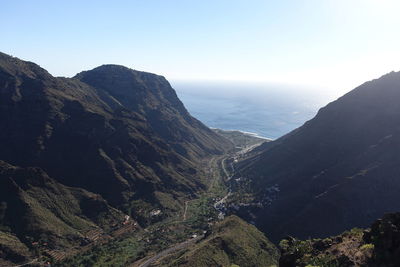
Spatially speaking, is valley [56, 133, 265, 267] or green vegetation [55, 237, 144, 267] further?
valley [56, 133, 265, 267]

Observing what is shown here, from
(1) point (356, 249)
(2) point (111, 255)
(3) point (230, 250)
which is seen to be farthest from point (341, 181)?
(1) point (356, 249)

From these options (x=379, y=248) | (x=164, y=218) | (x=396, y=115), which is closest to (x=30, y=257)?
(x=164, y=218)

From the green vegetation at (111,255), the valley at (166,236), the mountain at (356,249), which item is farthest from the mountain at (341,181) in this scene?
the mountain at (356,249)

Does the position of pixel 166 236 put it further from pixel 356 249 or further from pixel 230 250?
pixel 356 249

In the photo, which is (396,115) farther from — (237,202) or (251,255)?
(251,255)

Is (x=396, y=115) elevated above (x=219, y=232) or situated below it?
above

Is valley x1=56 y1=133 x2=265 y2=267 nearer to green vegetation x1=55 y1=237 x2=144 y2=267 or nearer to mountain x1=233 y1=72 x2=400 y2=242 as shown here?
green vegetation x1=55 y1=237 x2=144 y2=267

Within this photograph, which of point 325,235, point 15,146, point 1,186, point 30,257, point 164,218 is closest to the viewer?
point 30,257

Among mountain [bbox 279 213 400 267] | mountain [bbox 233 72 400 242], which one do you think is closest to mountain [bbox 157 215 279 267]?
mountain [bbox 233 72 400 242]
